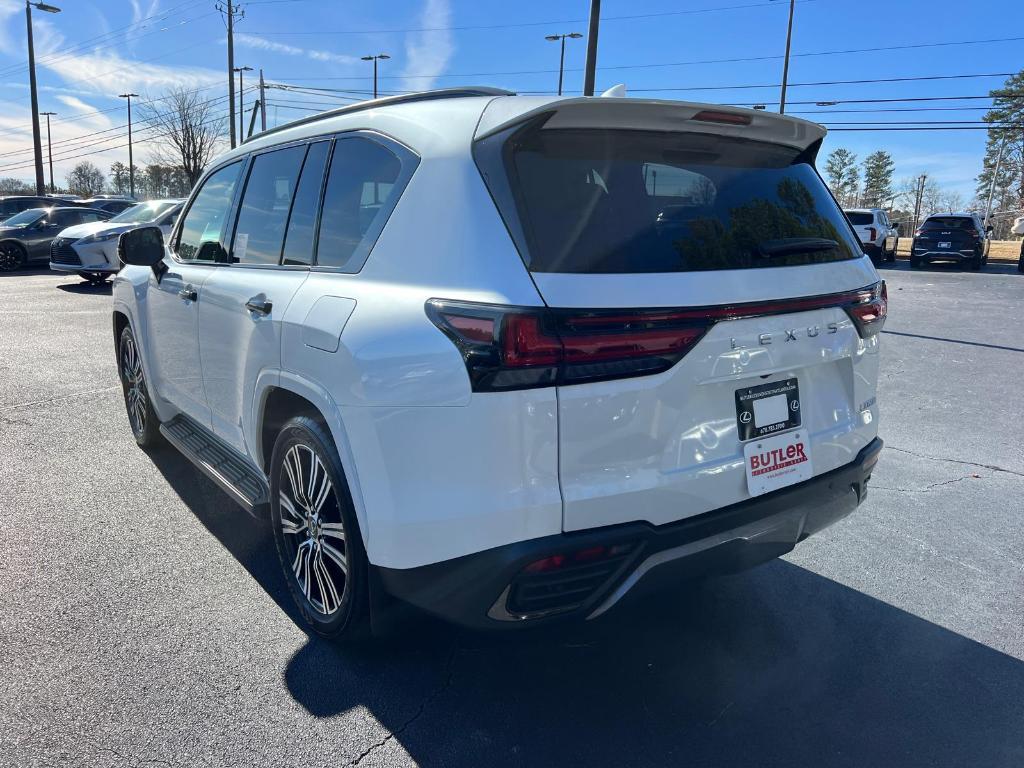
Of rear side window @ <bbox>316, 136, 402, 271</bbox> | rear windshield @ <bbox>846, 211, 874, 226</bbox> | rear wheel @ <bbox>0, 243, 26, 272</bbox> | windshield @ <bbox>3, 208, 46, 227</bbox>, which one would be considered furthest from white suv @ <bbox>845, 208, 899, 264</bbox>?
rear side window @ <bbox>316, 136, 402, 271</bbox>

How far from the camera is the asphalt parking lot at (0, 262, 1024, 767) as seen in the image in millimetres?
2338

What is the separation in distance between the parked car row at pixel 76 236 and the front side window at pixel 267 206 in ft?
32.0

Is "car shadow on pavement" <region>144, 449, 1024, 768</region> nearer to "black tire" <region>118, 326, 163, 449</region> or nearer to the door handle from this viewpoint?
the door handle

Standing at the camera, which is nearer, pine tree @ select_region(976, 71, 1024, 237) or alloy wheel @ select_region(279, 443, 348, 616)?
alloy wheel @ select_region(279, 443, 348, 616)

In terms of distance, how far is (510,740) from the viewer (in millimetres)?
2354

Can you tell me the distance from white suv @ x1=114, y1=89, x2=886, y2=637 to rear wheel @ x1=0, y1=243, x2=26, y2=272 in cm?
1900

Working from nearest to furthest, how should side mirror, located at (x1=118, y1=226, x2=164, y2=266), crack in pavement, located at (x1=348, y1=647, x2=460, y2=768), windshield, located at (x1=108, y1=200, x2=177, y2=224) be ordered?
crack in pavement, located at (x1=348, y1=647, x2=460, y2=768) < side mirror, located at (x1=118, y1=226, x2=164, y2=266) < windshield, located at (x1=108, y1=200, x2=177, y2=224)

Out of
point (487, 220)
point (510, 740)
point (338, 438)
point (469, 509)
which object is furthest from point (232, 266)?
point (510, 740)

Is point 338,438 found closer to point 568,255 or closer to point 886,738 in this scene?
point 568,255

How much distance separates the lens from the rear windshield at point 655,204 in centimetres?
212

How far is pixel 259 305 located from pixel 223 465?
3.23 ft

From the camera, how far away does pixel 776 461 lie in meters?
2.45

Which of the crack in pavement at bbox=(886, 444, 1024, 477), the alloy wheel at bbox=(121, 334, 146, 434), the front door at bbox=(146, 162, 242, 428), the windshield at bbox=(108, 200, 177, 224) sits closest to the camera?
the front door at bbox=(146, 162, 242, 428)

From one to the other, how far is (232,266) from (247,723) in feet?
6.48
